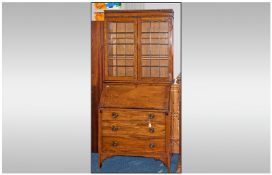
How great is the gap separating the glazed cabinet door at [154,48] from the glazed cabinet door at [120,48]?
0.08m

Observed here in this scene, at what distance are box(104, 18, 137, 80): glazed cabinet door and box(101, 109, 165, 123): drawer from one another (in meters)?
0.42

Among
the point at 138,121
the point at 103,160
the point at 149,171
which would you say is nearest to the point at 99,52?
the point at 138,121

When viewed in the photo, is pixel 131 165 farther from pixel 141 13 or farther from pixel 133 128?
Answer: pixel 141 13

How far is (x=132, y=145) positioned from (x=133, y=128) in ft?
0.65

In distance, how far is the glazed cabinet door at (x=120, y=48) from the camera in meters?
3.75

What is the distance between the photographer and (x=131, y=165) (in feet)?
12.5

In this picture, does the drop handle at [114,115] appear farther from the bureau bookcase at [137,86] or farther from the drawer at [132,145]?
the drawer at [132,145]

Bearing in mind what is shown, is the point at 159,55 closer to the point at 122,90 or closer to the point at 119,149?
the point at 122,90

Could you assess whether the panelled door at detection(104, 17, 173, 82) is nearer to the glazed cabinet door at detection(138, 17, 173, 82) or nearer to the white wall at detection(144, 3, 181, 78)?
the glazed cabinet door at detection(138, 17, 173, 82)

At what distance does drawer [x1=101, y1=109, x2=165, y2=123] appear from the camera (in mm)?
3553

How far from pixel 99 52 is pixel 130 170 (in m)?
1.50

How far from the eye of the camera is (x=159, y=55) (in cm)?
380

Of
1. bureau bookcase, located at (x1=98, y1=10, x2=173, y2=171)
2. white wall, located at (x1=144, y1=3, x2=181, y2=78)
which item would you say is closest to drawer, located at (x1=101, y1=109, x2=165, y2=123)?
bureau bookcase, located at (x1=98, y1=10, x2=173, y2=171)

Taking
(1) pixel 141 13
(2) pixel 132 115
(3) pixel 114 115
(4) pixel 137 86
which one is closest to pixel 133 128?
(2) pixel 132 115
